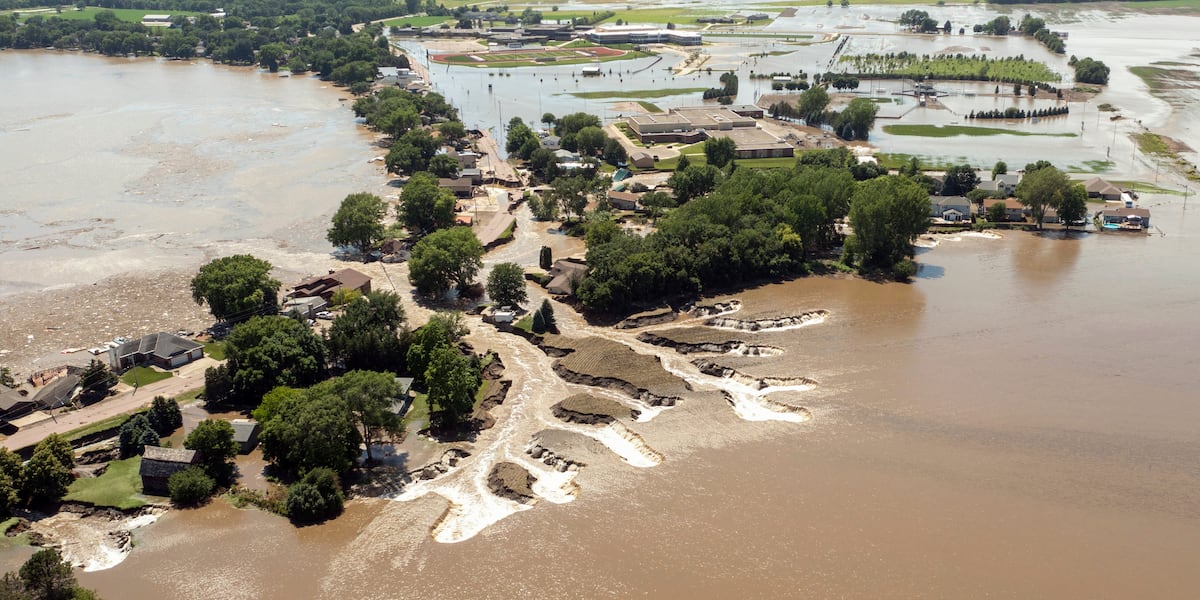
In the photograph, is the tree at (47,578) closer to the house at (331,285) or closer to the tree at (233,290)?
the tree at (233,290)

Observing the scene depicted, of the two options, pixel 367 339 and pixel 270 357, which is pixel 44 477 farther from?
pixel 367 339

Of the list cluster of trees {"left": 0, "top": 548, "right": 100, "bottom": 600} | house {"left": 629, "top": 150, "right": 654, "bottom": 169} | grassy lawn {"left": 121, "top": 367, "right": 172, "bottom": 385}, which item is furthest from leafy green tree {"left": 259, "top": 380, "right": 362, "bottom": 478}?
house {"left": 629, "top": 150, "right": 654, "bottom": 169}

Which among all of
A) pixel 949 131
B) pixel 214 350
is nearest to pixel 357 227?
pixel 214 350

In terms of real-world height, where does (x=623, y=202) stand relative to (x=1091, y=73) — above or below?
below

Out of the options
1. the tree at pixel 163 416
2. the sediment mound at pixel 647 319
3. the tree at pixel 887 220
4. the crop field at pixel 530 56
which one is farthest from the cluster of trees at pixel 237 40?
the tree at pixel 163 416

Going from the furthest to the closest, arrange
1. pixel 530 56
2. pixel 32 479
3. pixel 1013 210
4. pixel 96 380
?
1. pixel 530 56
2. pixel 1013 210
3. pixel 96 380
4. pixel 32 479

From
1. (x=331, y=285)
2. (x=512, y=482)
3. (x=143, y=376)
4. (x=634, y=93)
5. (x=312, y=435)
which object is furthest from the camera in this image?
(x=634, y=93)
